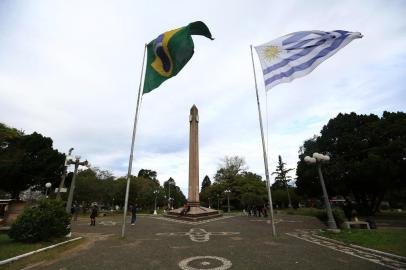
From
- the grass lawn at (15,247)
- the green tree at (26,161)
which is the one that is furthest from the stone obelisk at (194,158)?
the green tree at (26,161)

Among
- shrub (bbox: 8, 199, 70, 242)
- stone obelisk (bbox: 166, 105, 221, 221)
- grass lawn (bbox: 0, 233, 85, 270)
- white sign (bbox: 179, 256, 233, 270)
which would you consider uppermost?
stone obelisk (bbox: 166, 105, 221, 221)

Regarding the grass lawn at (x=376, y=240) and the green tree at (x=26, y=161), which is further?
the green tree at (x=26, y=161)

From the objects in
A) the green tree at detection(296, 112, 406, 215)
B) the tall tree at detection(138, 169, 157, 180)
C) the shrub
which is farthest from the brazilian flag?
the tall tree at detection(138, 169, 157, 180)

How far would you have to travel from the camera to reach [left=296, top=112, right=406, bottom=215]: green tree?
91.5 ft

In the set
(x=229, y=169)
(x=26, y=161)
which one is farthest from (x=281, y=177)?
(x=26, y=161)

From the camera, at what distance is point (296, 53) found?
37.8 feet

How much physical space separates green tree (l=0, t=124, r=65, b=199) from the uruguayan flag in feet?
132

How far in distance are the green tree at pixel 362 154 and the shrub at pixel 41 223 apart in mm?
29961

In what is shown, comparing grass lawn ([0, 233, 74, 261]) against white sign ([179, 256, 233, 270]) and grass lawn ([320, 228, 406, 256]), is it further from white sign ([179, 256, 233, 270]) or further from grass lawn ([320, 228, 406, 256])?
grass lawn ([320, 228, 406, 256])

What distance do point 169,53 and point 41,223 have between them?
954 cm

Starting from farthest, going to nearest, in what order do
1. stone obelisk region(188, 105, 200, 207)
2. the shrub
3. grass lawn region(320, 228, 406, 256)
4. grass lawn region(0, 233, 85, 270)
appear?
stone obelisk region(188, 105, 200, 207) < the shrub < grass lawn region(320, 228, 406, 256) < grass lawn region(0, 233, 85, 270)

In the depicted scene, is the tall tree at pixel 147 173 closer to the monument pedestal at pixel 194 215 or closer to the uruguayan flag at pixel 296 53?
the monument pedestal at pixel 194 215

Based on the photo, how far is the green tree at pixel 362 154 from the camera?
2789 centimetres

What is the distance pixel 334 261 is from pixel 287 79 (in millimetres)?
7405
